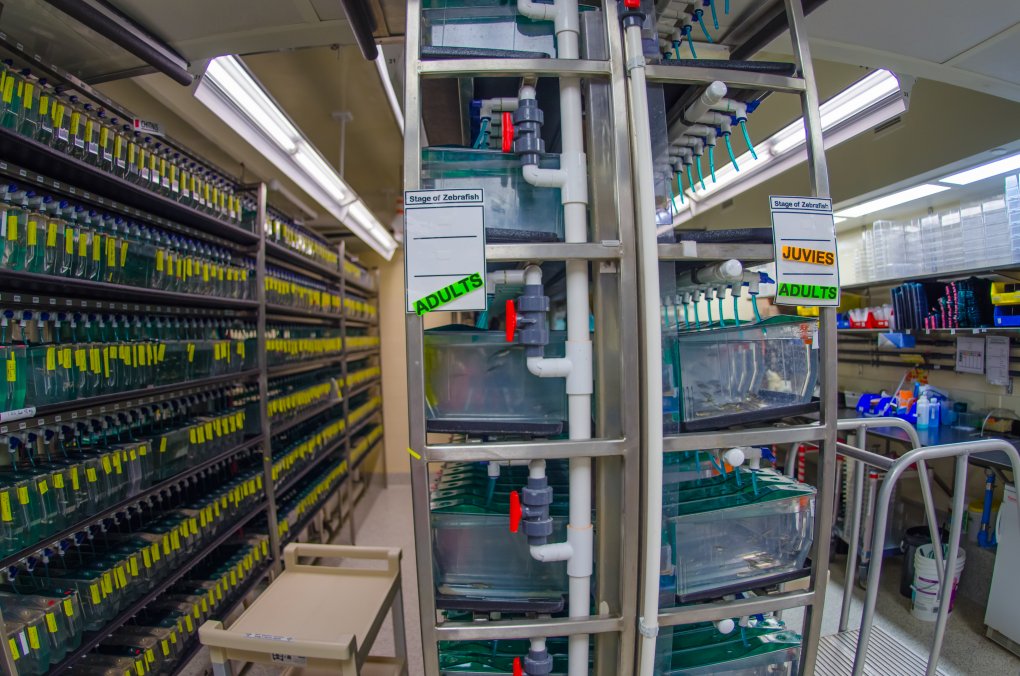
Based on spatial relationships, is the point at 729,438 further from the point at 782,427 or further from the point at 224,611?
the point at 224,611

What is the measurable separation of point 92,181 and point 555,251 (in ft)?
6.13

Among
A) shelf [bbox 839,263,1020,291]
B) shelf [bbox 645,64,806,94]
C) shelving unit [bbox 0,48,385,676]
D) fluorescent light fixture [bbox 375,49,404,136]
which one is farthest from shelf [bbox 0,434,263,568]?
shelf [bbox 839,263,1020,291]

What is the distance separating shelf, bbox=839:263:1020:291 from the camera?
2740mm

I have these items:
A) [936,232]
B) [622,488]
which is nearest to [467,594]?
[622,488]

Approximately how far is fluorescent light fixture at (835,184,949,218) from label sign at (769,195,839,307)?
2.85m

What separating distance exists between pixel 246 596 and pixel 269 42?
2624 millimetres

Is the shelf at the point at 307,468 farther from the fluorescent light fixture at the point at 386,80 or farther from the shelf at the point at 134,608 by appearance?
the fluorescent light fixture at the point at 386,80

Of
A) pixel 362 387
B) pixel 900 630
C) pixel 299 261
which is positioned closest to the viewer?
pixel 900 630

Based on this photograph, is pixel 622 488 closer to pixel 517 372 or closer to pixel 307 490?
pixel 517 372

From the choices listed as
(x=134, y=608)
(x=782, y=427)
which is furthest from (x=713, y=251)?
(x=134, y=608)

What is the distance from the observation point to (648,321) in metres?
0.96

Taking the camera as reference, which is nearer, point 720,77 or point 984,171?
point 720,77

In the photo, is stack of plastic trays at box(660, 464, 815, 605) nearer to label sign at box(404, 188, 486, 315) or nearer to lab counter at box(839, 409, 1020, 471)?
label sign at box(404, 188, 486, 315)

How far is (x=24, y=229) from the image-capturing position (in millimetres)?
1436
